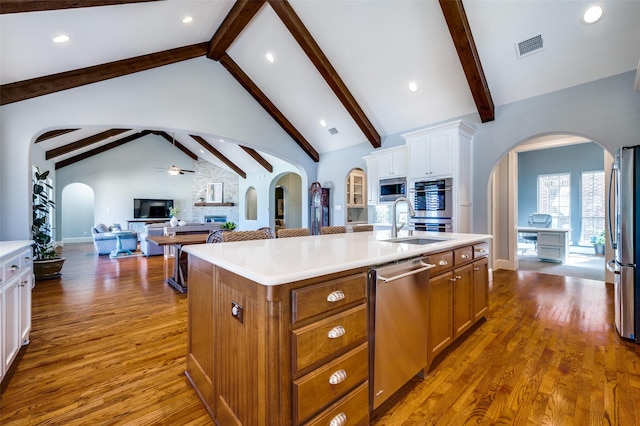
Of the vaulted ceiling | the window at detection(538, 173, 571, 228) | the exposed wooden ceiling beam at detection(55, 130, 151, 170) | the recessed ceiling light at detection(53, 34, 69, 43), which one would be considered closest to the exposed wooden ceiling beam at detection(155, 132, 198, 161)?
the exposed wooden ceiling beam at detection(55, 130, 151, 170)

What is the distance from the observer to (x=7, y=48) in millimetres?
2969

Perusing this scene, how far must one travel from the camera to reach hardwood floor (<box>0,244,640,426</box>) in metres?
1.56

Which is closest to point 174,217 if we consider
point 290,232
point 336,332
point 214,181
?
point 290,232

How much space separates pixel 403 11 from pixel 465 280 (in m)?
3.53

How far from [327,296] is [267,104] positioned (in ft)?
20.3

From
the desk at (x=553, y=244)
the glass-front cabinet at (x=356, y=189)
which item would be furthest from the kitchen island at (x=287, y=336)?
the desk at (x=553, y=244)

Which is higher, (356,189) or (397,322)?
(356,189)

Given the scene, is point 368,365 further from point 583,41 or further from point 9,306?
point 583,41

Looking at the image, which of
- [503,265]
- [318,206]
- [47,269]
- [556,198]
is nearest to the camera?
[47,269]

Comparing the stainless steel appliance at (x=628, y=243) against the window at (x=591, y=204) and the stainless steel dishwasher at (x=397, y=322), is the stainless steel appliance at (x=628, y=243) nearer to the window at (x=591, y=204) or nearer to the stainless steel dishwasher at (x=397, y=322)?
the stainless steel dishwasher at (x=397, y=322)

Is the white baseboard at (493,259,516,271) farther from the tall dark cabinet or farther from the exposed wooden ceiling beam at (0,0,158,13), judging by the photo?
the exposed wooden ceiling beam at (0,0,158,13)

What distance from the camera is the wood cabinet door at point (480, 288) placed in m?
2.56

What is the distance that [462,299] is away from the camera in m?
2.33

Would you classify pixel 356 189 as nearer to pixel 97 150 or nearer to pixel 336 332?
pixel 336 332
